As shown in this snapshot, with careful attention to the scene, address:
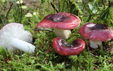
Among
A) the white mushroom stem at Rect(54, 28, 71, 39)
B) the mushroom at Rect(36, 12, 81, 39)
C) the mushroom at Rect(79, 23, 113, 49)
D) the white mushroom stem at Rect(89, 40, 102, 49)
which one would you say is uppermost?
the mushroom at Rect(36, 12, 81, 39)

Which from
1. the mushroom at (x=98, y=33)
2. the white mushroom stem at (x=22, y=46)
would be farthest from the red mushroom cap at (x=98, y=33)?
the white mushroom stem at (x=22, y=46)

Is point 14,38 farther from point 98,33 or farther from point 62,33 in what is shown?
point 98,33

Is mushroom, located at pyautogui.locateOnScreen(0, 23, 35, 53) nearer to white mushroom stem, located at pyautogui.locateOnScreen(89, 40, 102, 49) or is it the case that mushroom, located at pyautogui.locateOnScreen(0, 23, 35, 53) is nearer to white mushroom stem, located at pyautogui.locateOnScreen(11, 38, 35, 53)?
white mushroom stem, located at pyautogui.locateOnScreen(11, 38, 35, 53)

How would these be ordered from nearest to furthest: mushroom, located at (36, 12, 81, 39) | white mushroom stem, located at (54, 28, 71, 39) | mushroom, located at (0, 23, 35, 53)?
1. mushroom, located at (36, 12, 81, 39)
2. mushroom, located at (0, 23, 35, 53)
3. white mushroom stem, located at (54, 28, 71, 39)

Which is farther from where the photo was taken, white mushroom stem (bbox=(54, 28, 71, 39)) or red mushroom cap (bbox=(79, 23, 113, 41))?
white mushroom stem (bbox=(54, 28, 71, 39))

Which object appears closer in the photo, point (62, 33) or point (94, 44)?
point (94, 44)

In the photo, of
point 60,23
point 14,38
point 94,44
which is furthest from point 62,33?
point 14,38

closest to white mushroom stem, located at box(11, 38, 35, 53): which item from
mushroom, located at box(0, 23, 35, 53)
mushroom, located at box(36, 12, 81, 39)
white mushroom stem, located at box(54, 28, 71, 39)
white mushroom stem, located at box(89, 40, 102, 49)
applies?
mushroom, located at box(0, 23, 35, 53)

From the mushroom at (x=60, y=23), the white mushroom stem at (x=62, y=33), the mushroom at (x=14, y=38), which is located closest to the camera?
the mushroom at (x=60, y=23)

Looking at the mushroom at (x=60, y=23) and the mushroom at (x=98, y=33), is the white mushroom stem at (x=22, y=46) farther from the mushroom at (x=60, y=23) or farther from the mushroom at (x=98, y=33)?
the mushroom at (x=98, y=33)
